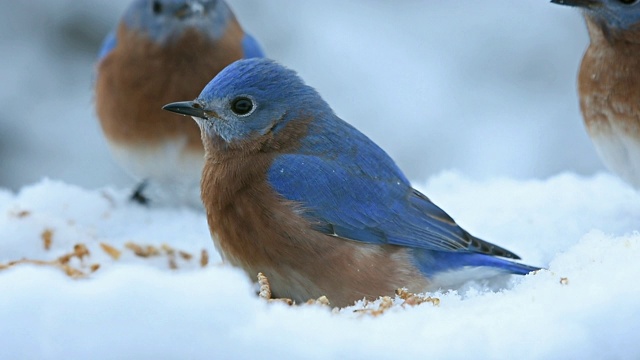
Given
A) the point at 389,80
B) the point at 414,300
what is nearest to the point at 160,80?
the point at 414,300

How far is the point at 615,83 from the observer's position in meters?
4.34

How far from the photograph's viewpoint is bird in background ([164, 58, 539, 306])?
3391 millimetres

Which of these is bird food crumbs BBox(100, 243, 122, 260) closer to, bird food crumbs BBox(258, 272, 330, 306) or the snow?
the snow

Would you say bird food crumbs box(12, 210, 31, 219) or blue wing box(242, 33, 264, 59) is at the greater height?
blue wing box(242, 33, 264, 59)

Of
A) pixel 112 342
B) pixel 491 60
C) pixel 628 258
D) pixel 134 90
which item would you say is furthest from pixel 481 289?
pixel 491 60

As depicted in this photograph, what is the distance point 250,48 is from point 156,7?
58 cm

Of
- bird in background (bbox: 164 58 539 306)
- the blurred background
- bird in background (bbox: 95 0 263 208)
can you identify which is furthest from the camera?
the blurred background

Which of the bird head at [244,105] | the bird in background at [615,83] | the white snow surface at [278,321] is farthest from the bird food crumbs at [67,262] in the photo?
the bird in background at [615,83]

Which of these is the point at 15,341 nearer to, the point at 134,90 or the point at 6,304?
the point at 6,304

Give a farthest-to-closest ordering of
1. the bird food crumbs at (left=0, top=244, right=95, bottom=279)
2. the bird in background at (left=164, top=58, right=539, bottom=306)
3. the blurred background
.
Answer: the blurred background < the bird food crumbs at (left=0, top=244, right=95, bottom=279) < the bird in background at (left=164, top=58, right=539, bottom=306)

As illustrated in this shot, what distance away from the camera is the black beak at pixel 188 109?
11.8 feet

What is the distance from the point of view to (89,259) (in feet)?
13.6

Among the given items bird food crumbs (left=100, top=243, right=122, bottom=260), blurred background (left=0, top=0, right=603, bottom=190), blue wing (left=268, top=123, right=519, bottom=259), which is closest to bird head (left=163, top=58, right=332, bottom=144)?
blue wing (left=268, top=123, right=519, bottom=259)

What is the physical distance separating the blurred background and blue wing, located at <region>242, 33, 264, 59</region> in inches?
112
